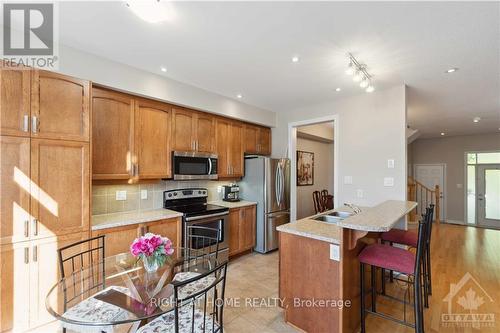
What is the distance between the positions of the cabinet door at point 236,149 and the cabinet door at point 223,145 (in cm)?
9

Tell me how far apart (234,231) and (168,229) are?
3.86ft

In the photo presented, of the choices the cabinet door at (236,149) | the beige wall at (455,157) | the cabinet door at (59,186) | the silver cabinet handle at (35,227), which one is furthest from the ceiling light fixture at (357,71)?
the beige wall at (455,157)

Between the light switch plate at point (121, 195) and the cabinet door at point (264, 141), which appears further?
the cabinet door at point (264, 141)

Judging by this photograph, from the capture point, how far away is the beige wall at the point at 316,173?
20.4 feet

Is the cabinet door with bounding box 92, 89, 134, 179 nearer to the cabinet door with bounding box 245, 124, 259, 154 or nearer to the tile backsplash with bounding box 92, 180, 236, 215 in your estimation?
the tile backsplash with bounding box 92, 180, 236, 215

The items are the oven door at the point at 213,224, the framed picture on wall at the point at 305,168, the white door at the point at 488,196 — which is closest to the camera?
the oven door at the point at 213,224

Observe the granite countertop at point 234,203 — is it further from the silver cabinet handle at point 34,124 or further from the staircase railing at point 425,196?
the staircase railing at point 425,196

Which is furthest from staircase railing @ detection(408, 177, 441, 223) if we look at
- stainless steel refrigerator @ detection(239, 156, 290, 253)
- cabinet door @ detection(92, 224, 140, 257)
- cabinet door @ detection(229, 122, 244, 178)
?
cabinet door @ detection(92, 224, 140, 257)

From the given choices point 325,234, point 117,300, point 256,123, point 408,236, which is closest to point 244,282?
point 325,234

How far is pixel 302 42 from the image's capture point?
2.15 metres

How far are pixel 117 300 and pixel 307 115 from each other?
375 cm

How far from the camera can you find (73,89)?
2188mm

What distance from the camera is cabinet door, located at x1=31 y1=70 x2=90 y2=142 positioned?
2006 mm

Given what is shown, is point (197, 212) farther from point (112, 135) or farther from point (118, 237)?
point (112, 135)
